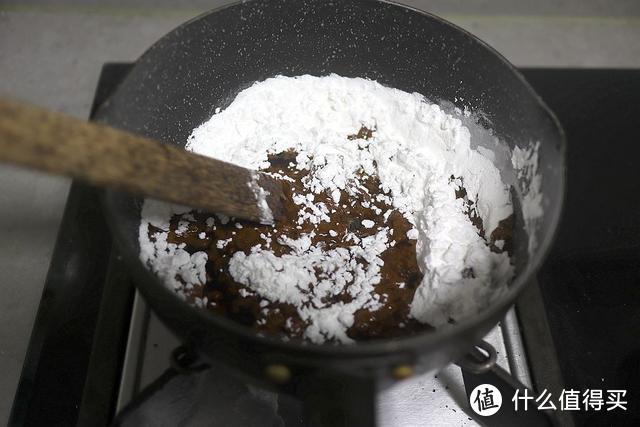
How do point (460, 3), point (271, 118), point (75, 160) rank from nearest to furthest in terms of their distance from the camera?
1. point (75, 160)
2. point (271, 118)
3. point (460, 3)

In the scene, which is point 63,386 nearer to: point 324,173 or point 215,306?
point 215,306

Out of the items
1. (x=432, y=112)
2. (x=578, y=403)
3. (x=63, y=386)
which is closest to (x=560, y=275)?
(x=578, y=403)

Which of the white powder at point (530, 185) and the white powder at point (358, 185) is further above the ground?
the white powder at point (530, 185)

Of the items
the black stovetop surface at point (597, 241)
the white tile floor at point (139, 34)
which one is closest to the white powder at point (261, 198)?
the black stovetop surface at point (597, 241)

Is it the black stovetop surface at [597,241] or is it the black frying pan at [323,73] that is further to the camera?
the black stovetop surface at [597,241]

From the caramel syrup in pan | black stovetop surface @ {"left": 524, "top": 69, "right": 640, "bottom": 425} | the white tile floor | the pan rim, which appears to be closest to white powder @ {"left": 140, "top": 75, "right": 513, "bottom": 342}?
the caramel syrup in pan

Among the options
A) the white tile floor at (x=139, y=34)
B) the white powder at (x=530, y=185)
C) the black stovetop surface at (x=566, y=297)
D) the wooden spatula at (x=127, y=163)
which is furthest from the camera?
the white tile floor at (x=139, y=34)

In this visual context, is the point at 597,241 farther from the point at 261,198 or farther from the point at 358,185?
the point at 261,198

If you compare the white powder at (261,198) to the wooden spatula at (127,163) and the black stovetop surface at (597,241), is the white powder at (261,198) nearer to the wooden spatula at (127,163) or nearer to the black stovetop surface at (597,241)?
the wooden spatula at (127,163)
